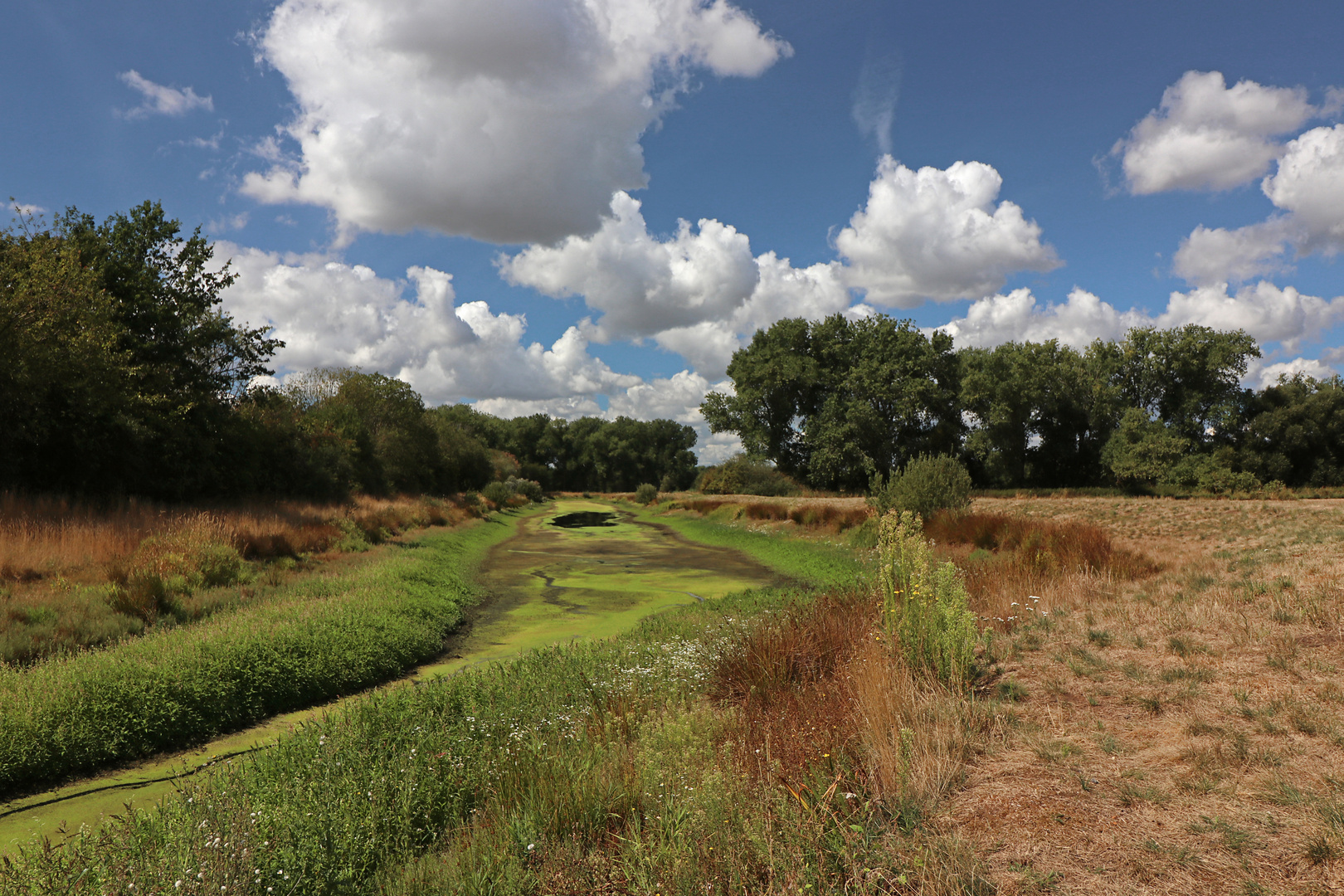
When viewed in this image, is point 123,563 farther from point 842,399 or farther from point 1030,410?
point 1030,410

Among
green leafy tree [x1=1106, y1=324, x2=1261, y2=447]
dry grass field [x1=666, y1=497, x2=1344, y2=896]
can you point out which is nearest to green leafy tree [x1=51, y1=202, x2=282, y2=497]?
dry grass field [x1=666, y1=497, x2=1344, y2=896]

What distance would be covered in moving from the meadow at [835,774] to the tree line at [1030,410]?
35091 mm

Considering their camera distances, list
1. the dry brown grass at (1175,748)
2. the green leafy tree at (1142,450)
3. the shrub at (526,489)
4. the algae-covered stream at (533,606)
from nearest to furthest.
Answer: the dry brown grass at (1175,748) → the algae-covered stream at (533,606) → the green leafy tree at (1142,450) → the shrub at (526,489)

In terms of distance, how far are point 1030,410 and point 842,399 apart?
12894mm

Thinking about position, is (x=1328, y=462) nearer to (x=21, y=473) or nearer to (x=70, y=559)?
(x=70, y=559)

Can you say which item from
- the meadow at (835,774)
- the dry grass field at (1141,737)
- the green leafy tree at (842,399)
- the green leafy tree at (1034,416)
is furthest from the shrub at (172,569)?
the green leafy tree at (1034,416)

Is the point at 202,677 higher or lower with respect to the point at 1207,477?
lower

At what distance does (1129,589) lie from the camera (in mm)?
8672

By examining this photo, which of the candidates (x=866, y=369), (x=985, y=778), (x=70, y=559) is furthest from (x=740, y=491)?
(x=985, y=778)

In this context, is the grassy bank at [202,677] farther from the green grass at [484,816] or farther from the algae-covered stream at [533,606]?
the green grass at [484,816]

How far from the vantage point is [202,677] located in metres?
7.15

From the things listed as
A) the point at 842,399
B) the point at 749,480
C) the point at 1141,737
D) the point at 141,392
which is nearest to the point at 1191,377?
the point at 842,399

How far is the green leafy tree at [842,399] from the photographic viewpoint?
45.8 meters

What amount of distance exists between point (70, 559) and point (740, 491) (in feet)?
136
